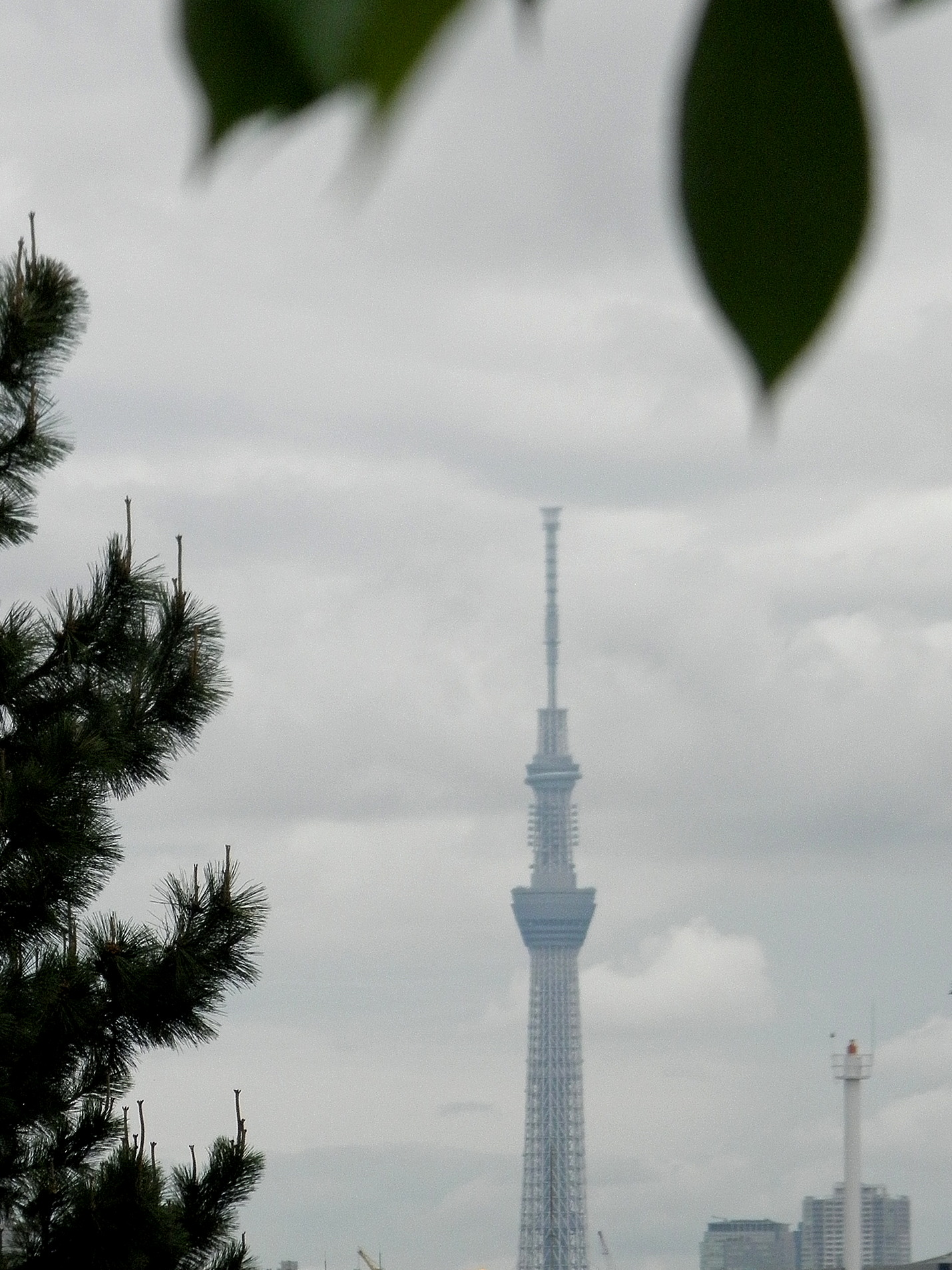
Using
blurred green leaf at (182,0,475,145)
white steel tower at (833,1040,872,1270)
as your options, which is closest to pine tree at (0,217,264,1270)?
blurred green leaf at (182,0,475,145)

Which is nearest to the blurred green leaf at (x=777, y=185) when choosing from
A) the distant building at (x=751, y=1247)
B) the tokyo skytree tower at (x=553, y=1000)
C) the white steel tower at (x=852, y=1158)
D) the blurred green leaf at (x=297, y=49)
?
the blurred green leaf at (x=297, y=49)

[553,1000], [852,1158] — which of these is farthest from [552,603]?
[852,1158]

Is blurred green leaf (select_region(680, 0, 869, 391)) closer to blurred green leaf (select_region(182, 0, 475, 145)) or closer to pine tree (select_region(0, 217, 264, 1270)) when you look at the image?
blurred green leaf (select_region(182, 0, 475, 145))

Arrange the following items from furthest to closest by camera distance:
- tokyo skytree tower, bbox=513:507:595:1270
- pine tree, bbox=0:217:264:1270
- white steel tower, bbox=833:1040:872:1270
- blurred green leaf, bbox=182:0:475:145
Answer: tokyo skytree tower, bbox=513:507:595:1270 < white steel tower, bbox=833:1040:872:1270 < pine tree, bbox=0:217:264:1270 < blurred green leaf, bbox=182:0:475:145

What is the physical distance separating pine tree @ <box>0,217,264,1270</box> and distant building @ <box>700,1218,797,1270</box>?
101915 millimetres

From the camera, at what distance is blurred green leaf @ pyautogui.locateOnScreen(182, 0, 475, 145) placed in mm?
275

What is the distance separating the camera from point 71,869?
Result: 1051 centimetres

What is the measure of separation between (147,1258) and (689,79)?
34.3 ft

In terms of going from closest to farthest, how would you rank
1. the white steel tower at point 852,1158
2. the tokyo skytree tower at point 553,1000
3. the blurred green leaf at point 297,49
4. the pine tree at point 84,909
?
1. the blurred green leaf at point 297,49
2. the pine tree at point 84,909
3. the white steel tower at point 852,1158
4. the tokyo skytree tower at point 553,1000

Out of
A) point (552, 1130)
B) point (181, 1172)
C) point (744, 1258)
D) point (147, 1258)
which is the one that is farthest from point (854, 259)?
point (744, 1258)

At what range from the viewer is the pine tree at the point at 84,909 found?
10.0 metres

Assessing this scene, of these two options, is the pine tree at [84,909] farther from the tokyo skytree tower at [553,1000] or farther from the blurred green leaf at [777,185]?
the tokyo skytree tower at [553,1000]

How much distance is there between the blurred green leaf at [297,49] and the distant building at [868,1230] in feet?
354

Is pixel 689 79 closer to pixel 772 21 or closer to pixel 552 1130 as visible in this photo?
pixel 772 21
